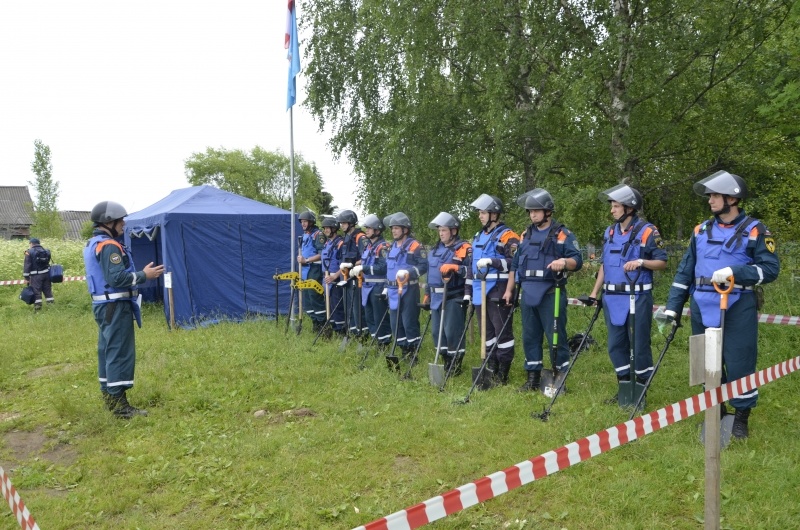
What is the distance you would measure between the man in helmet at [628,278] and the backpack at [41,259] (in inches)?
549

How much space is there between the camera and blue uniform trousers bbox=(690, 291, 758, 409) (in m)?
4.82

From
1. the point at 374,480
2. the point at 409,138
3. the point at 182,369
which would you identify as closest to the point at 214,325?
the point at 182,369

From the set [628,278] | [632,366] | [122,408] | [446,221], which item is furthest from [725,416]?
[122,408]

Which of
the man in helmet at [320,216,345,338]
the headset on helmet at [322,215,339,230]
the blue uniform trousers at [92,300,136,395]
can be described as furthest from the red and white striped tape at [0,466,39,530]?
the headset on helmet at [322,215,339,230]

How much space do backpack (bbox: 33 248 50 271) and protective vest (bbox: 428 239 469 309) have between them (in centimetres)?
1149

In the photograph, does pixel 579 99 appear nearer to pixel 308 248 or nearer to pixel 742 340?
pixel 308 248

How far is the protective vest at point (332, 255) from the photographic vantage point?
9969mm

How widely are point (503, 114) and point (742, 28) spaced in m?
3.84

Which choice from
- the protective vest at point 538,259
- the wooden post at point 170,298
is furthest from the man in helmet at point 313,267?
the protective vest at point 538,259

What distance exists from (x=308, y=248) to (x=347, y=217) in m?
1.30

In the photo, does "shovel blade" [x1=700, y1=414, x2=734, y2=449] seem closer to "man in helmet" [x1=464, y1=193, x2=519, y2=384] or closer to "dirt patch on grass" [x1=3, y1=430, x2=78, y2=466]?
"man in helmet" [x1=464, y1=193, x2=519, y2=384]

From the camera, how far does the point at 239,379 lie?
7582 millimetres

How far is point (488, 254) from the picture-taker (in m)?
7.14

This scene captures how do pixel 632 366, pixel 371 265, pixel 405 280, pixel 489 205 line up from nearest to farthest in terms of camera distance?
pixel 632 366 → pixel 489 205 → pixel 405 280 → pixel 371 265
